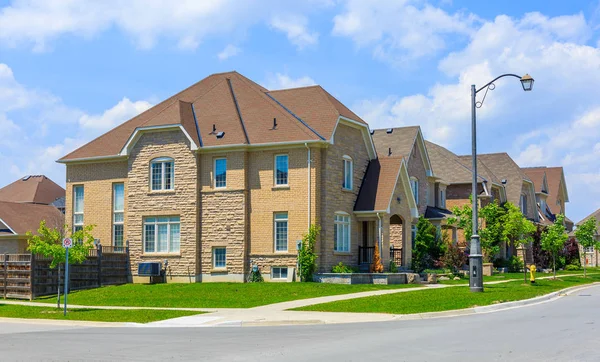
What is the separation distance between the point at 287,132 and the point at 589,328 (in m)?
20.4

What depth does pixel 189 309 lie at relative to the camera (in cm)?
2642

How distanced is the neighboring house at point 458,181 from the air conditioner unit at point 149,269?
2364 cm

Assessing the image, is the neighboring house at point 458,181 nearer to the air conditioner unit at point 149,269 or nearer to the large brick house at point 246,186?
the large brick house at point 246,186

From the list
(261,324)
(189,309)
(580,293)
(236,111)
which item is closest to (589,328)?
(261,324)

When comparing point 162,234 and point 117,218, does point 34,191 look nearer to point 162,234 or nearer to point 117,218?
point 117,218

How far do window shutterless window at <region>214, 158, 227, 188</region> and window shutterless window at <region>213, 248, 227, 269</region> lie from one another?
3113 millimetres

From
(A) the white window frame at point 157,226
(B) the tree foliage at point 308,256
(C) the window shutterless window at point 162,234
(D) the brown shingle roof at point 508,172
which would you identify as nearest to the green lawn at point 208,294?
(B) the tree foliage at point 308,256

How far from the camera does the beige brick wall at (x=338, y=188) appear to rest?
1390 inches

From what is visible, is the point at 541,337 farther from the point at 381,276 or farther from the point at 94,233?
the point at 94,233

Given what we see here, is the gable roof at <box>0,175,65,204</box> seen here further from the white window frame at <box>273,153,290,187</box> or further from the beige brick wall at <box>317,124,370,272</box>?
the beige brick wall at <box>317,124,370,272</box>

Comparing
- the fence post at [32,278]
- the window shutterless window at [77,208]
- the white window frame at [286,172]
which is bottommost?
the fence post at [32,278]

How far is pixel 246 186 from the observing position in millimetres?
36188

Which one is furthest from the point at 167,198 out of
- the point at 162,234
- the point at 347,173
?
the point at 347,173

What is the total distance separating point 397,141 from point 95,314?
28.0 m
